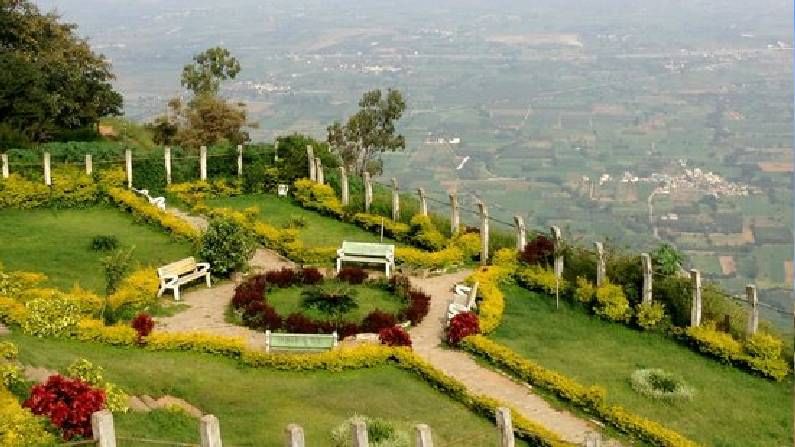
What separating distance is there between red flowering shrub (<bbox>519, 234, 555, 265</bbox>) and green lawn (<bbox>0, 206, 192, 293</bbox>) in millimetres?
8534

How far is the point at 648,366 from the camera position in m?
17.2

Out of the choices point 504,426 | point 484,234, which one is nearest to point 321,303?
point 484,234

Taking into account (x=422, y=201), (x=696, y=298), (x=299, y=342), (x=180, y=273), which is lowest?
(x=299, y=342)

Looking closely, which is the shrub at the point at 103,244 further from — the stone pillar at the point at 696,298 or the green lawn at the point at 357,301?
the stone pillar at the point at 696,298

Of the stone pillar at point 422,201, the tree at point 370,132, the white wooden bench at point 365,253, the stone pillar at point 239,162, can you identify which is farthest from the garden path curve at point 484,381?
the tree at point 370,132

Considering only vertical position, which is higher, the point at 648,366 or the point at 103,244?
the point at 103,244

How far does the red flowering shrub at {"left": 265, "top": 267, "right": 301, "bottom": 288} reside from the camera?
69.2 ft

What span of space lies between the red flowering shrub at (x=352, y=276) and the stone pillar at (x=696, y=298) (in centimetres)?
735

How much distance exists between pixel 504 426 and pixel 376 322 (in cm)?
759

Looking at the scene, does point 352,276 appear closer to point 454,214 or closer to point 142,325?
point 454,214

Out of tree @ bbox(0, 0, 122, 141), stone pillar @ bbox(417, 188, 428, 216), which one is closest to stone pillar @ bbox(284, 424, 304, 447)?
stone pillar @ bbox(417, 188, 428, 216)

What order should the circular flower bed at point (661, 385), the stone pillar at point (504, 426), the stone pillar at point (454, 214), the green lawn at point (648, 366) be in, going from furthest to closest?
the stone pillar at point (454, 214) → the circular flower bed at point (661, 385) → the green lawn at point (648, 366) → the stone pillar at point (504, 426)

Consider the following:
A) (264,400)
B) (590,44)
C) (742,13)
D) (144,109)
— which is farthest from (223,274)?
(742,13)

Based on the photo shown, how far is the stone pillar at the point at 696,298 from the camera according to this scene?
18.0 m
